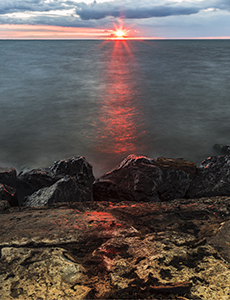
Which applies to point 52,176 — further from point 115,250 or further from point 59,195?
point 115,250

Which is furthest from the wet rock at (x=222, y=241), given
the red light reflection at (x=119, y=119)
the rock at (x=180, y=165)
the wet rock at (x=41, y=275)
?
the red light reflection at (x=119, y=119)

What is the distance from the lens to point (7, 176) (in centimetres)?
367

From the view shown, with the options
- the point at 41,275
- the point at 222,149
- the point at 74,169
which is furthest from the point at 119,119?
the point at 41,275

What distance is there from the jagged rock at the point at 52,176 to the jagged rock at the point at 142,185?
1.86 ft

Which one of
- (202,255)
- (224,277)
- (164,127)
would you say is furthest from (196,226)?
(164,127)

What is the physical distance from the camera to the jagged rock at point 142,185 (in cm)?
309

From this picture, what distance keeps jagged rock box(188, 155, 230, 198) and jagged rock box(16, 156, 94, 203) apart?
1.67 metres

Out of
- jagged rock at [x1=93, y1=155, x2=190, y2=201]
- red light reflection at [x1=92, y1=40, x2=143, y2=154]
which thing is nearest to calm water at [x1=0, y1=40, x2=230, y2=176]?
red light reflection at [x1=92, y1=40, x2=143, y2=154]

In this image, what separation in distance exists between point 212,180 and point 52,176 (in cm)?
236

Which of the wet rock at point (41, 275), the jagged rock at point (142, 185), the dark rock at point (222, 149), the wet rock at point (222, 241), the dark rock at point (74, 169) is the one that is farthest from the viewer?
the dark rock at point (222, 149)

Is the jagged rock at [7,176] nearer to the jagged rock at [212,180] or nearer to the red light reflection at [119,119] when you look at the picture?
the red light reflection at [119,119]

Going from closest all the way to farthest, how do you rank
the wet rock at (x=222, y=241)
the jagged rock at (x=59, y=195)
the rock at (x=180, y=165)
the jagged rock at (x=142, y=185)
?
the wet rock at (x=222, y=241) < the jagged rock at (x=59, y=195) < the jagged rock at (x=142, y=185) < the rock at (x=180, y=165)

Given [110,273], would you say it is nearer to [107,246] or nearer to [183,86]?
[107,246]

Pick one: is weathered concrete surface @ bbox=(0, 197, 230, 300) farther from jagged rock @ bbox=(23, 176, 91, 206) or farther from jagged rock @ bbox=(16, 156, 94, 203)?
jagged rock @ bbox=(16, 156, 94, 203)
